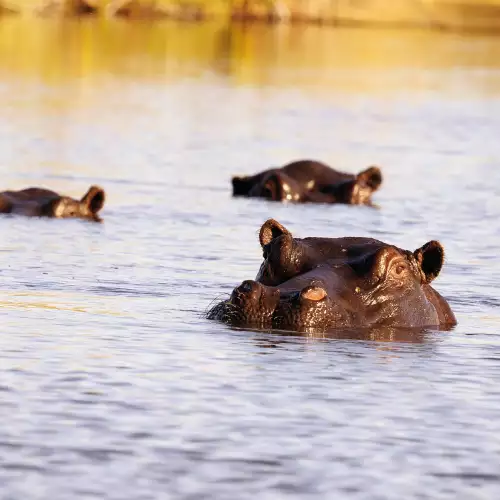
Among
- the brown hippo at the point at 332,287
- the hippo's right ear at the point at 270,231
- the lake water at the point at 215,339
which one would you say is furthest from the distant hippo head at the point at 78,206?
the hippo's right ear at the point at 270,231

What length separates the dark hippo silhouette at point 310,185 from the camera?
21969 millimetres

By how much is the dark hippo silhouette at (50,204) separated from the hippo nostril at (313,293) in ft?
27.7

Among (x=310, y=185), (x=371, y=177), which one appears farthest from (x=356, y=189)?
(x=310, y=185)

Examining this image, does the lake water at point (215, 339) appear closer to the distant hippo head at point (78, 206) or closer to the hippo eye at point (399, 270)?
the distant hippo head at point (78, 206)

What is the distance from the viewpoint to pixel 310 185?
876 inches

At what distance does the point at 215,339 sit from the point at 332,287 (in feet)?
2.65

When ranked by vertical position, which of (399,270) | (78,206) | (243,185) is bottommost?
(399,270)

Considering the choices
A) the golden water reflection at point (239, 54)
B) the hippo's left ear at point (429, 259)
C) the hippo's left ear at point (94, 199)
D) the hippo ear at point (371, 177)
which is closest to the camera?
the hippo's left ear at point (429, 259)

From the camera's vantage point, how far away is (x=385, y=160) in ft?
98.5

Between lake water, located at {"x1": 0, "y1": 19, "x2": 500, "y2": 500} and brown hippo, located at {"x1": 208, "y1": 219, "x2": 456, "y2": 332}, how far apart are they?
15 cm

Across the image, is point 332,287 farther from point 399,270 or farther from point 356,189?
point 356,189

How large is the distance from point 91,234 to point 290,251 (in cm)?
667

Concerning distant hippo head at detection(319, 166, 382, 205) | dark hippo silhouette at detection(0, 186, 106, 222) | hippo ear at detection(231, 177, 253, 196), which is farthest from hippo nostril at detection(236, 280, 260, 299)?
hippo ear at detection(231, 177, 253, 196)

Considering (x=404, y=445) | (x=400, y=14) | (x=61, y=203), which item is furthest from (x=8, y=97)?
(x=400, y=14)
